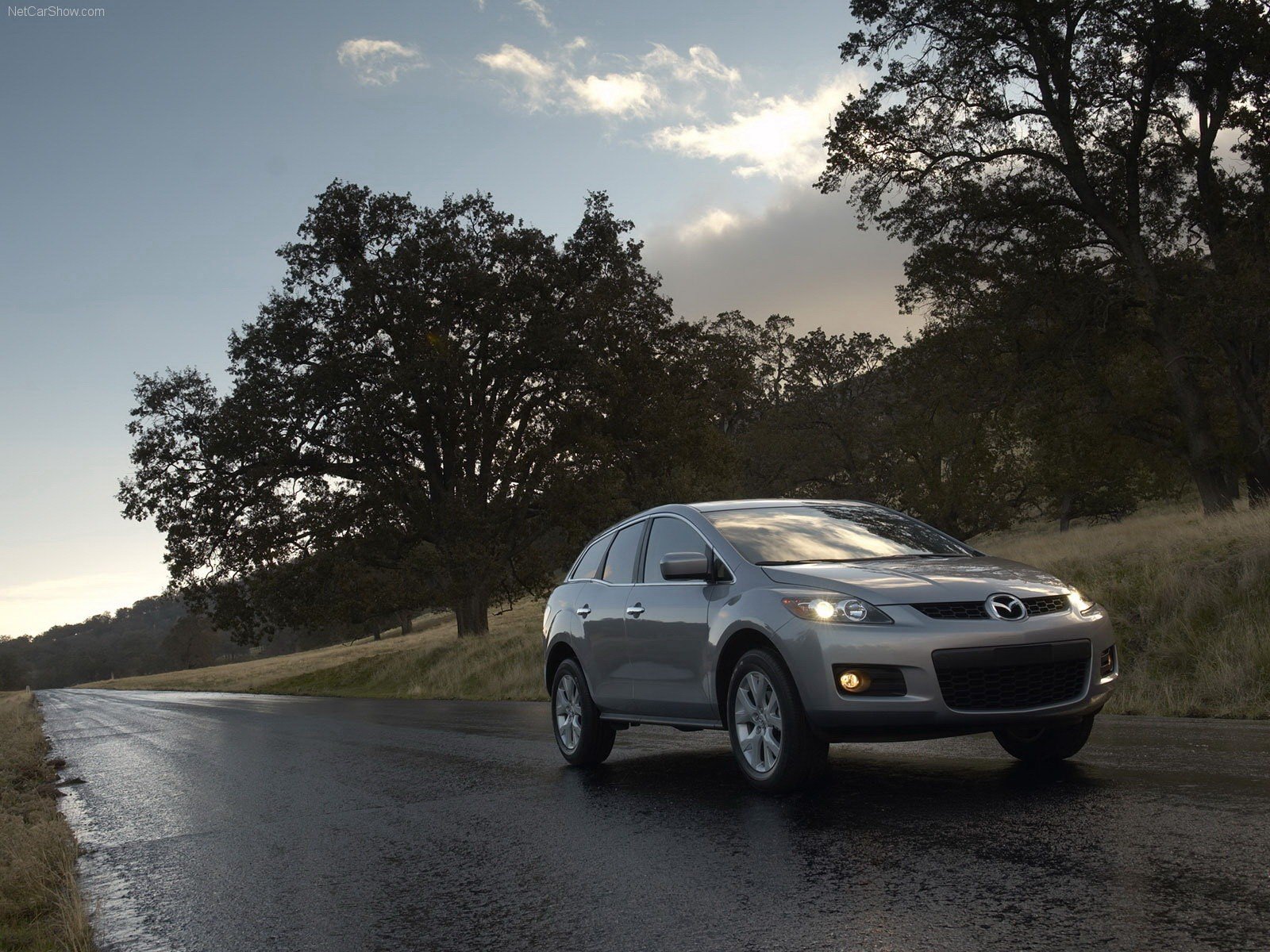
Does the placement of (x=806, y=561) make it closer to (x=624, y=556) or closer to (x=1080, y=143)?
(x=624, y=556)

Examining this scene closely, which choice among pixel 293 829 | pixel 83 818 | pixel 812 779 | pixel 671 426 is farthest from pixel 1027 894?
pixel 671 426

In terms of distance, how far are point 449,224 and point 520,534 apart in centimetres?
928

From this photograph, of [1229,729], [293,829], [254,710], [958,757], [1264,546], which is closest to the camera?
[293,829]

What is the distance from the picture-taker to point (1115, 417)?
96.6ft

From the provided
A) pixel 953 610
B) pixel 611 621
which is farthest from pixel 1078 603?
pixel 611 621

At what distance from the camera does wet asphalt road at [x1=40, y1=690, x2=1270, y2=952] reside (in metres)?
4.22

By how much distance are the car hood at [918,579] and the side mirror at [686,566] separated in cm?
40

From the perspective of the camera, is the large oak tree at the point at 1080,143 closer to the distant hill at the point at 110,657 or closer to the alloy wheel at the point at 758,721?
the alloy wheel at the point at 758,721

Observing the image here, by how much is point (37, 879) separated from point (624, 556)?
443 cm

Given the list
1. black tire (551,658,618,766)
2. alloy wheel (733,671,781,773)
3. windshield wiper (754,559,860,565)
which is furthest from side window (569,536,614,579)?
alloy wheel (733,671,781,773)

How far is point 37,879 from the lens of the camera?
20.9 feet

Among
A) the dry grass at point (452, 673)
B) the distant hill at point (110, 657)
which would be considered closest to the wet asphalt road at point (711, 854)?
the dry grass at point (452, 673)

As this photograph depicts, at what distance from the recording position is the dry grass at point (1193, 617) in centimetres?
1058

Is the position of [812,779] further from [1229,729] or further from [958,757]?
[1229,729]
